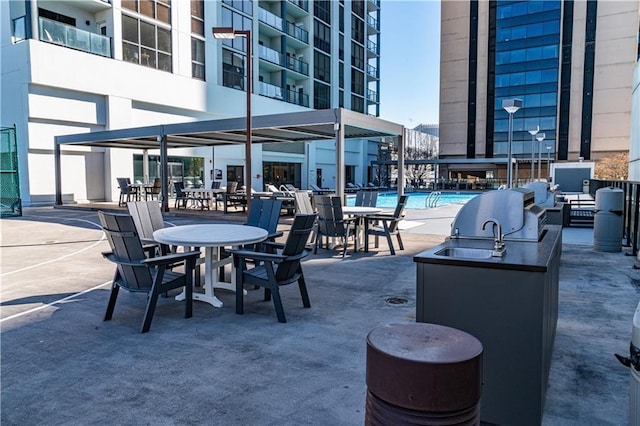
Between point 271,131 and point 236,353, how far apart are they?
12.9 m

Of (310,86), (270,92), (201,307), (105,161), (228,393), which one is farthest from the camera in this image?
(310,86)

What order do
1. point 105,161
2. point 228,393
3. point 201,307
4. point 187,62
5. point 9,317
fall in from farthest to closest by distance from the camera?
point 187,62 < point 105,161 < point 201,307 < point 9,317 < point 228,393

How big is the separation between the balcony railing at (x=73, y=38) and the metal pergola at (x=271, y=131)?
446cm

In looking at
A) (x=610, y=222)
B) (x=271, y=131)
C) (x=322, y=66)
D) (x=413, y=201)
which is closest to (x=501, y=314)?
(x=610, y=222)

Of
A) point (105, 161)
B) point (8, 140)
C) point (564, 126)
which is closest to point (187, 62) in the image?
point (105, 161)

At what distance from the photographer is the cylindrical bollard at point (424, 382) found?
1.52 meters

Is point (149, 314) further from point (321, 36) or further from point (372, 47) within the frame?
point (372, 47)

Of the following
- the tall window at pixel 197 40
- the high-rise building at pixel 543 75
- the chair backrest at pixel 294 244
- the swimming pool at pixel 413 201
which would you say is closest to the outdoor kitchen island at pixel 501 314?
the chair backrest at pixel 294 244

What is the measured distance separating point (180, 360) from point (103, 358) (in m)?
0.65

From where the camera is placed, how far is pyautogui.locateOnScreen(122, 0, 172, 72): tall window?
74.2ft

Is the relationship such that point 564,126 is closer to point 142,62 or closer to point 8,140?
point 142,62

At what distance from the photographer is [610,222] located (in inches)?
344

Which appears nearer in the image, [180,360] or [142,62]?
[180,360]

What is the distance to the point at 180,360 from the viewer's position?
3637 millimetres
